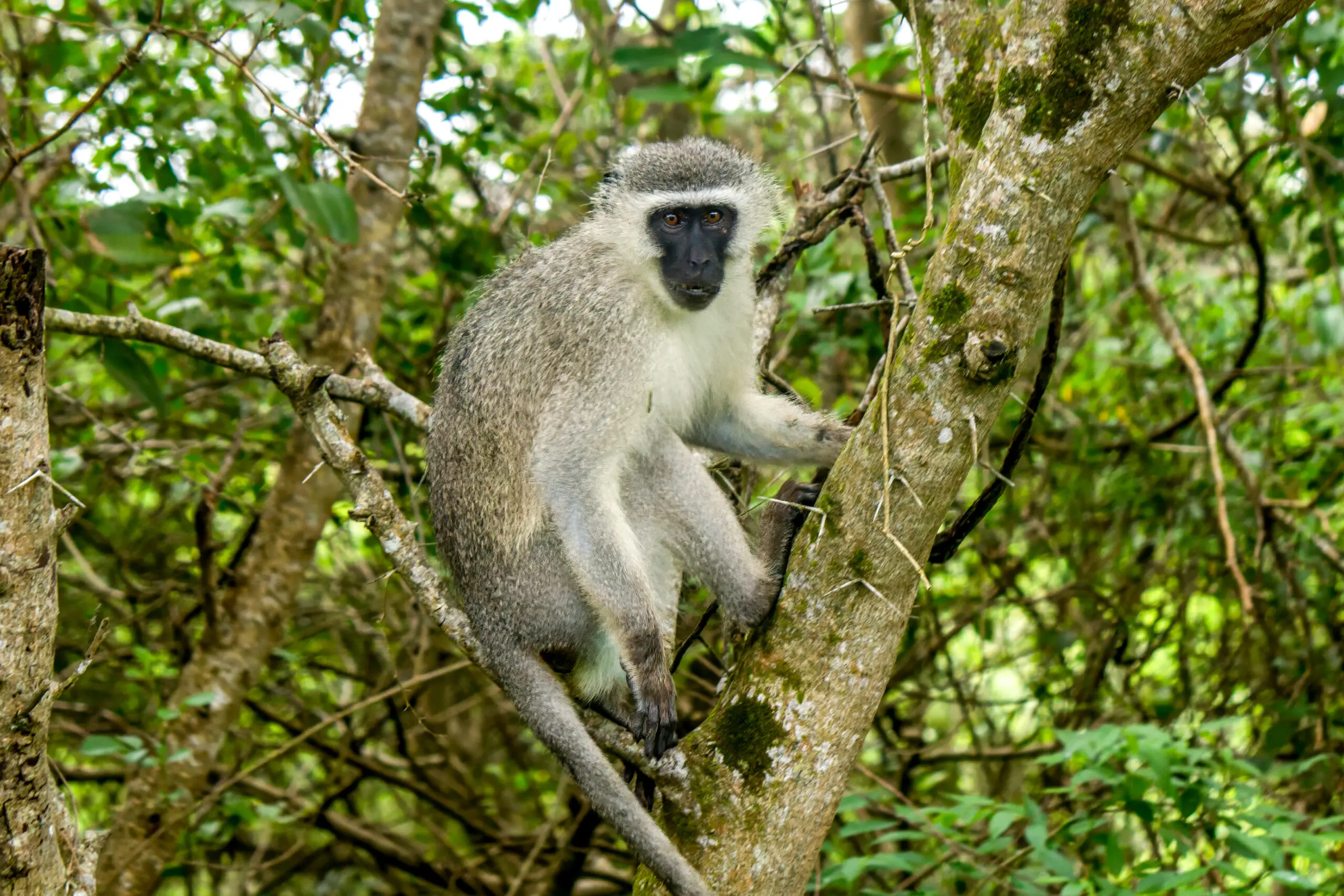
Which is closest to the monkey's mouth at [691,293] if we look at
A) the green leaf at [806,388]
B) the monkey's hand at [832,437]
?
the monkey's hand at [832,437]

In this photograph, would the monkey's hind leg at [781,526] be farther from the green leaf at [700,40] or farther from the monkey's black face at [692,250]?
the green leaf at [700,40]

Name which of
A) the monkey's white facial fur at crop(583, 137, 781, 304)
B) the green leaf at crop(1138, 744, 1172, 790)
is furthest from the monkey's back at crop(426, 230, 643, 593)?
the green leaf at crop(1138, 744, 1172, 790)

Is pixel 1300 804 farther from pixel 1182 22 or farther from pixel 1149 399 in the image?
pixel 1182 22

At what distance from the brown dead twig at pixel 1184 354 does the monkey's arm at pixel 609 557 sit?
2620 mm

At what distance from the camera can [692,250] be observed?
4.05 metres

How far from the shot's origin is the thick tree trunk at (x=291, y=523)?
509 cm

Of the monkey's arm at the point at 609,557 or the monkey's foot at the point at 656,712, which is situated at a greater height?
the monkey's arm at the point at 609,557

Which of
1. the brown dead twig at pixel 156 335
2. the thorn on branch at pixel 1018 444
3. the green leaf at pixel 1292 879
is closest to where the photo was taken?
the thorn on branch at pixel 1018 444

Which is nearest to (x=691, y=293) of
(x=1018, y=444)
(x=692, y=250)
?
(x=692, y=250)

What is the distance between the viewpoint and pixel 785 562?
3695 mm

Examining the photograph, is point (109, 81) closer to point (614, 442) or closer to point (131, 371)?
point (131, 371)

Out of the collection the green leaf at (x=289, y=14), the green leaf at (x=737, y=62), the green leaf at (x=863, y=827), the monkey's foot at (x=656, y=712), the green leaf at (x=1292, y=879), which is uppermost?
the green leaf at (x=737, y=62)

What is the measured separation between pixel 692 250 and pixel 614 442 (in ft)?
2.49

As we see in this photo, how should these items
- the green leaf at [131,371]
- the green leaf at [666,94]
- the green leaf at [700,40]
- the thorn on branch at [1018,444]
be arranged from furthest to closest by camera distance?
the green leaf at [666,94] → the green leaf at [700,40] → the green leaf at [131,371] → the thorn on branch at [1018,444]
